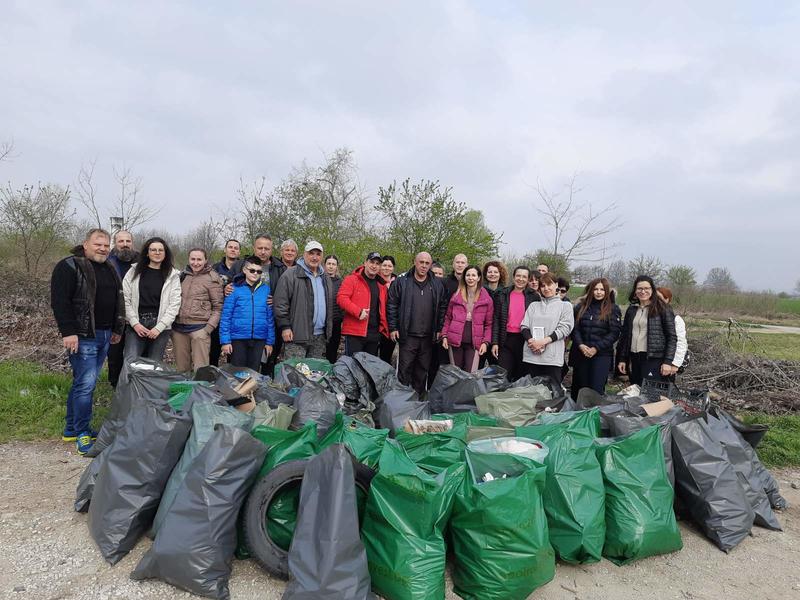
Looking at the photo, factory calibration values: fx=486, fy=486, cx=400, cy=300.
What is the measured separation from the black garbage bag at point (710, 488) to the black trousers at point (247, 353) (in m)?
3.77

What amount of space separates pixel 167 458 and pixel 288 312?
7.99 feet

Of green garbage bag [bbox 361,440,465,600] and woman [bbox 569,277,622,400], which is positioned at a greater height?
woman [bbox 569,277,622,400]

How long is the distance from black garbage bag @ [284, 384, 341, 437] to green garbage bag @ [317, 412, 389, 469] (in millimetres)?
478

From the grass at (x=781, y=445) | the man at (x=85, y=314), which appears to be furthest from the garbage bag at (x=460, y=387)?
the man at (x=85, y=314)

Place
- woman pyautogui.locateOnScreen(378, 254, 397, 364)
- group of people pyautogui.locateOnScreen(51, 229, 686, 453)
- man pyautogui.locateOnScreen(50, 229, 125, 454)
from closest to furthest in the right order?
man pyautogui.locateOnScreen(50, 229, 125, 454) → group of people pyautogui.locateOnScreen(51, 229, 686, 453) → woman pyautogui.locateOnScreen(378, 254, 397, 364)

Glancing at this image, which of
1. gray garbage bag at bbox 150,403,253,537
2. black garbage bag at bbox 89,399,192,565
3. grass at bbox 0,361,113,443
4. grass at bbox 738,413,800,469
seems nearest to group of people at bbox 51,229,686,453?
grass at bbox 0,361,113,443

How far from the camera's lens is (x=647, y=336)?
189 inches

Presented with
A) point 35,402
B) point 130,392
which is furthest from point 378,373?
point 35,402

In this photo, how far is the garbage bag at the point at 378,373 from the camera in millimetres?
4559

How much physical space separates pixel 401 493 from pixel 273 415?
138 centimetres

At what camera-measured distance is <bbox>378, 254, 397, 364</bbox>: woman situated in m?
5.66

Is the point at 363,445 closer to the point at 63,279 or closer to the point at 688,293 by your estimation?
the point at 63,279

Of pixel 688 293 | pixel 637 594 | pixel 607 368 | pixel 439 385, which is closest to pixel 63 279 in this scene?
pixel 439 385

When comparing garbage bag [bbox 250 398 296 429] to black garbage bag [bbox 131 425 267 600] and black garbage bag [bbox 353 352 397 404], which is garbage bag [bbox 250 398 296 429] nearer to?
black garbage bag [bbox 131 425 267 600]
